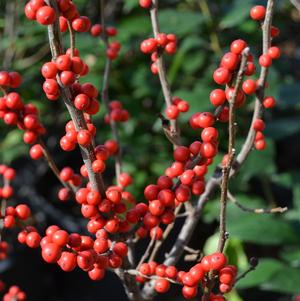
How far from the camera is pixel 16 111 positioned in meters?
0.92

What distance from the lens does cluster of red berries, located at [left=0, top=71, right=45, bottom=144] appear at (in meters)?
0.87

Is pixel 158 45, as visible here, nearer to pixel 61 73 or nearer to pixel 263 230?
pixel 61 73

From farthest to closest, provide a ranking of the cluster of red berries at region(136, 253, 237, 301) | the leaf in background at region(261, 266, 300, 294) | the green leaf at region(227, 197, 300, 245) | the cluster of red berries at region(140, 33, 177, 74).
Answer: the green leaf at region(227, 197, 300, 245) → the leaf in background at region(261, 266, 300, 294) → the cluster of red berries at region(140, 33, 177, 74) → the cluster of red berries at region(136, 253, 237, 301)

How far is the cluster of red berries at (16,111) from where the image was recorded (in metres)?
0.87

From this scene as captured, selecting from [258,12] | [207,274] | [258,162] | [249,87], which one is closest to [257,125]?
[249,87]

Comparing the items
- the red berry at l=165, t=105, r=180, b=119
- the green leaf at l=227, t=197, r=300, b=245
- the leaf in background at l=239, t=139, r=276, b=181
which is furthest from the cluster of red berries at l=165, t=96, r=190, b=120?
the leaf in background at l=239, t=139, r=276, b=181

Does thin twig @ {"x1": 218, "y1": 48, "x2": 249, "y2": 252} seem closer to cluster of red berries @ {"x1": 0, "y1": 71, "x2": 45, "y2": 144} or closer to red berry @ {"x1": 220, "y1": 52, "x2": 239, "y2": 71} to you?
red berry @ {"x1": 220, "y1": 52, "x2": 239, "y2": 71}

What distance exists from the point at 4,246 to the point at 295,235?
35.9 inches

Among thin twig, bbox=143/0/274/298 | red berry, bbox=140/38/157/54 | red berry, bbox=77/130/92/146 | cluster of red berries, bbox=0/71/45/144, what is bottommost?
thin twig, bbox=143/0/274/298

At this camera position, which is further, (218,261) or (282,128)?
(282,128)

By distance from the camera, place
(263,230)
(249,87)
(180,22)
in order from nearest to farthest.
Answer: (249,87)
(263,230)
(180,22)

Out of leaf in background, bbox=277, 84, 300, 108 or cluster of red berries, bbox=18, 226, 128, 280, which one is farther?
leaf in background, bbox=277, 84, 300, 108

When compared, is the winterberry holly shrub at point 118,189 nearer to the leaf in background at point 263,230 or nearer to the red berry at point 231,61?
the red berry at point 231,61

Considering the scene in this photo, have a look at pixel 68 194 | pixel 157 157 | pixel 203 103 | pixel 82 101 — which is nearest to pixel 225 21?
A: pixel 203 103
